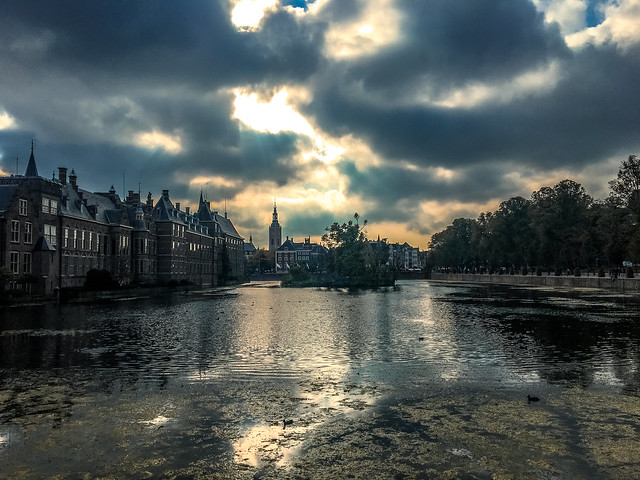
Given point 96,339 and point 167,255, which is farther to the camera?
point 167,255

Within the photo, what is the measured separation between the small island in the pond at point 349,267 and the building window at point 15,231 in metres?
55.9

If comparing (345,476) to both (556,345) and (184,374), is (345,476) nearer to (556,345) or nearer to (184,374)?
(184,374)

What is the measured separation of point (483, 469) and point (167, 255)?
93343 mm

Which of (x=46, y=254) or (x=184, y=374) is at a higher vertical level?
(x=46, y=254)

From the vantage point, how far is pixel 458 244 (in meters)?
154

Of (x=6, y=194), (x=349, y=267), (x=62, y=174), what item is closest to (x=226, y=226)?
(x=349, y=267)

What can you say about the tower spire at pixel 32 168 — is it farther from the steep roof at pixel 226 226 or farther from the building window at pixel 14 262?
the steep roof at pixel 226 226

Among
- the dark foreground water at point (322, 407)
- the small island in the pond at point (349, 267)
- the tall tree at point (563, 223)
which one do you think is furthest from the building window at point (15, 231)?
the tall tree at point (563, 223)

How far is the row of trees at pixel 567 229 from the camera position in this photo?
2827 inches

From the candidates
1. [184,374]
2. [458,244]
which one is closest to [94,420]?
[184,374]

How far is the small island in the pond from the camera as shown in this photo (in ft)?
324

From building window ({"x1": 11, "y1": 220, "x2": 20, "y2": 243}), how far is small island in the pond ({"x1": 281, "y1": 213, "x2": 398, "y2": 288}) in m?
55.9

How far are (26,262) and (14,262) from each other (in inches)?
77.9

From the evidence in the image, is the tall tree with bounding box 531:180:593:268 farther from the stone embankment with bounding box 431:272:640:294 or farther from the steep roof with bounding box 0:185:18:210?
the steep roof with bounding box 0:185:18:210
